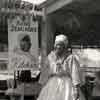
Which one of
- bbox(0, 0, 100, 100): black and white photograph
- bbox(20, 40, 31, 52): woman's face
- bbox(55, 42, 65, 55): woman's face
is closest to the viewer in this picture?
bbox(55, 42, 65, 55): woman's face

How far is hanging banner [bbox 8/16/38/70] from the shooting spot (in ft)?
22.6

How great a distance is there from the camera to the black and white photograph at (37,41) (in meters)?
6.81

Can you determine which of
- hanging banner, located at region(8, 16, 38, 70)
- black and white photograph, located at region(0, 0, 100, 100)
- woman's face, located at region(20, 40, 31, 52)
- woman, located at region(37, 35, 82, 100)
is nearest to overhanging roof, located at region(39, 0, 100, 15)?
black and white photograph, located at region(0, 0, 100, 100)

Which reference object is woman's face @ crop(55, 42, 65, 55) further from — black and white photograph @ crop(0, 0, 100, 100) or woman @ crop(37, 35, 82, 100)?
black and white photograph @ crop(0, 0, 100, 100)

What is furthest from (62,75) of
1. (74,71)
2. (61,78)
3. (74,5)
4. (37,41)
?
(74,5)

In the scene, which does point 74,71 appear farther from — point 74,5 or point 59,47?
point 74,5

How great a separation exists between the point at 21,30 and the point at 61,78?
217cm

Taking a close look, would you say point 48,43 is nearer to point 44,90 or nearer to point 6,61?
point 6,61

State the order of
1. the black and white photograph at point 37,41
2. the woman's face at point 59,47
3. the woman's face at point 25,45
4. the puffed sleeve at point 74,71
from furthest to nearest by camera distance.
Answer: the woman's face at point 25,45 → the black and white photograph at point 37,41 → the woman's face at point 59,47 → the puffed sleeve at point 74,71

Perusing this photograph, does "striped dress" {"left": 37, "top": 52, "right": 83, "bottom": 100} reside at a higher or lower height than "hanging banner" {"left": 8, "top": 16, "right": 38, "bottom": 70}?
lower

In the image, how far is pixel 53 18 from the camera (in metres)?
7.10

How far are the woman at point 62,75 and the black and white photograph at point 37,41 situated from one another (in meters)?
1.56

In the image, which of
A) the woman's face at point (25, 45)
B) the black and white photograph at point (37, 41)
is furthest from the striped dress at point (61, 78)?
the woman's face at point (25, 45)

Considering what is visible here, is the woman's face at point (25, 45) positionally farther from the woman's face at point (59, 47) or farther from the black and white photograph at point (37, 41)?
the woman's face at point (59, 47)
